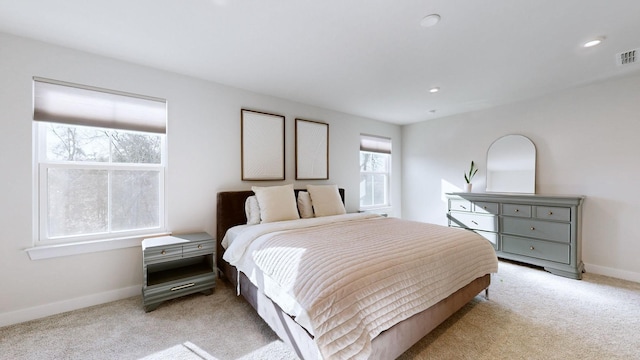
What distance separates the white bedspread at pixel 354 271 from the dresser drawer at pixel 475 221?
1480 mm

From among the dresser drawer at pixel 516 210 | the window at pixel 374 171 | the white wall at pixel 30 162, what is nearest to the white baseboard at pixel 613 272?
the dresser drawer at pixel 516 210

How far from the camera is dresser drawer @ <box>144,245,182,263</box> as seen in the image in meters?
2.20

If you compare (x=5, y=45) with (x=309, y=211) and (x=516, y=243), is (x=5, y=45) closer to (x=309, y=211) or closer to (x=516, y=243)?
(x=309, y=211)

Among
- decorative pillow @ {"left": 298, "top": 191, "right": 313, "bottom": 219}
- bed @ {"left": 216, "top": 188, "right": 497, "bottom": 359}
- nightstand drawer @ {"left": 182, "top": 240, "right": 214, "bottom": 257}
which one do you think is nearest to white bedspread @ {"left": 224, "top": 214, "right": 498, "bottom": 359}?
bed @ {"left": 216, "top": 188, "right": 497, "bottom": 359}

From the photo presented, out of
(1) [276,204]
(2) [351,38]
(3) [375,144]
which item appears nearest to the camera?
(2) [351,38]

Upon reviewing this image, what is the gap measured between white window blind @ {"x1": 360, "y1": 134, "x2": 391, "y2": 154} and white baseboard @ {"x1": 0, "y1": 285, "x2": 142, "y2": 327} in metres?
3.92

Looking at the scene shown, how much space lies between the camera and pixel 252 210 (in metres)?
2.92

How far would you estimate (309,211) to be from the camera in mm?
3301

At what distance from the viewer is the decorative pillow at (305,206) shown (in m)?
3.28

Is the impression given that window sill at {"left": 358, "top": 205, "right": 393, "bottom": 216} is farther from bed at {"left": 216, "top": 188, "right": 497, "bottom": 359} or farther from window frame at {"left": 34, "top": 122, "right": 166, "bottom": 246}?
window frame at {"left": 34, "top": 122, "right": 166, "bottom": 246}

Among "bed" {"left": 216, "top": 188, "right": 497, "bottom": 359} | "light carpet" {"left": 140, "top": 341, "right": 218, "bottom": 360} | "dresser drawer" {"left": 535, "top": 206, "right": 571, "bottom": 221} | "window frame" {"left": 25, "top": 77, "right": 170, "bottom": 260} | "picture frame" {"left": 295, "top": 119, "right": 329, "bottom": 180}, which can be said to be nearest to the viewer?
"bed" {"left": 216, "top": 188, "right": 497, "bottom": 359}

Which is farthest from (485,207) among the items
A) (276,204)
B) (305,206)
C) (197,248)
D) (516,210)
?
(197,248)

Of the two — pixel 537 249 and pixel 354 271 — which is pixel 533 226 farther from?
pixel 354 271

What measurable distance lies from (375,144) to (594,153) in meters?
3.00
